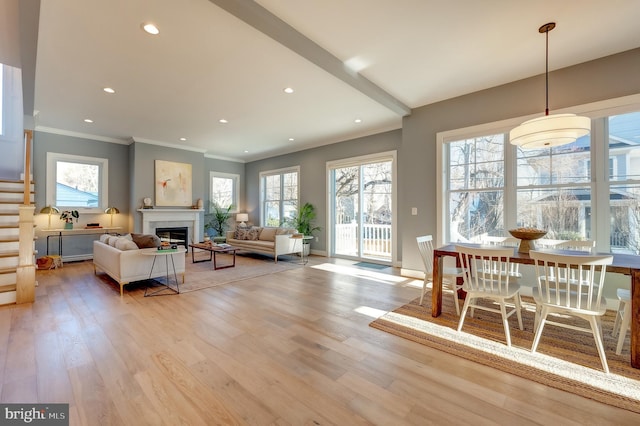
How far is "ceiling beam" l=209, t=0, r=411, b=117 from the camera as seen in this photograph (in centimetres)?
230

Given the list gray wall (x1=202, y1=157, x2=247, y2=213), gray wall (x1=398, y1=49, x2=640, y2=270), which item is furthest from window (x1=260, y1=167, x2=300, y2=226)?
gray wall (x1=398, y1=49, x2=640, y2=270)

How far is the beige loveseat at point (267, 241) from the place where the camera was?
19.9 feet

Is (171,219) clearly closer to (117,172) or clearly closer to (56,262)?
(117,172)

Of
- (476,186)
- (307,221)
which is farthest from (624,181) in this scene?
(307,221)

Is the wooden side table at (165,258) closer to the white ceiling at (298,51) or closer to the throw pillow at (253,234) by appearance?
the white ceiling at (298,51)

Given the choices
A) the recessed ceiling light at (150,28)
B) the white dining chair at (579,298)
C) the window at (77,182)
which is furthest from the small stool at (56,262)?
the white dining chair at (579,298)

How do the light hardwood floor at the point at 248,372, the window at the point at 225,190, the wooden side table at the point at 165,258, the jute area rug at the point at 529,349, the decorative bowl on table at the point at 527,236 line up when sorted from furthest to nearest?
the window at the point at 225,190 → the wooden side table at the point at 165,258 → the decorative bowl on table at the point at 527,236 → the jute area rug at the point at 529,349 → the light hardwood floor at the point at 248,372

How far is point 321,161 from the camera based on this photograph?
7.02 meters

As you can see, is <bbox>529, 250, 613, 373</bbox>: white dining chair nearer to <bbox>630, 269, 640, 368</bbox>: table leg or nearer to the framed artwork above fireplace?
<bbox>630, 269, 640, 368</bbox>: table leg

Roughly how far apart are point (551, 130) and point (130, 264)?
201 inches

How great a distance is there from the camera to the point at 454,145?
4.46 m

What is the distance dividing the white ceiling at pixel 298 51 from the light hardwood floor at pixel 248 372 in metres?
2.85

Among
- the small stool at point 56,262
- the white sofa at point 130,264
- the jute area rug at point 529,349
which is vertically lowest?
the jute area rug at point 529,349

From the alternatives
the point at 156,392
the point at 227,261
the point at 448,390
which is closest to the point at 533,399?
the point at 448,390
